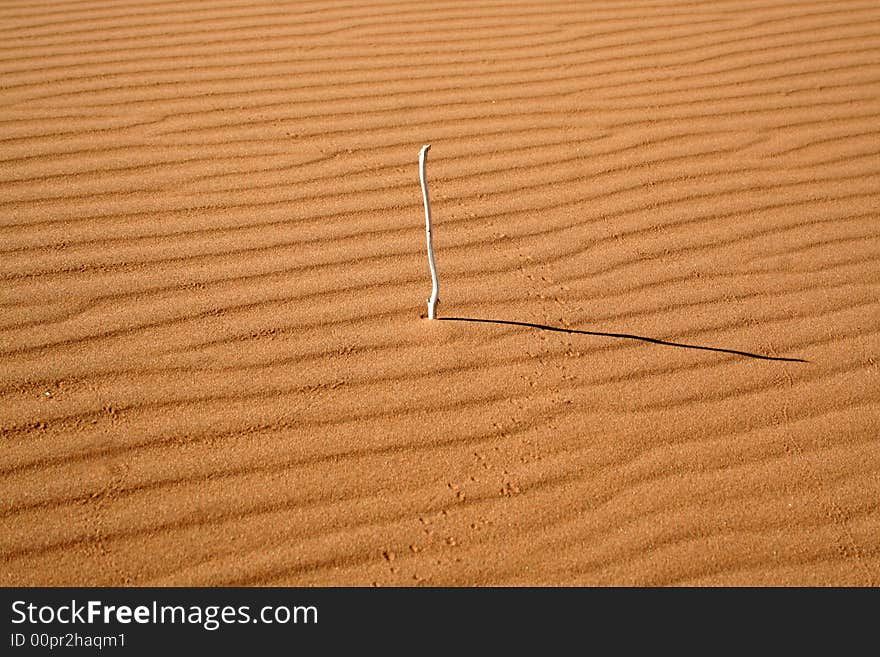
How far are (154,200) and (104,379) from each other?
0.98 meters

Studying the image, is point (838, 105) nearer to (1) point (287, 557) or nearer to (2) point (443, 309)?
(2) point (443, 309)

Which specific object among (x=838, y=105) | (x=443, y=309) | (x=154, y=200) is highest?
(x=838, y=105)

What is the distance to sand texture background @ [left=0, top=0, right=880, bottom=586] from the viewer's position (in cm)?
217

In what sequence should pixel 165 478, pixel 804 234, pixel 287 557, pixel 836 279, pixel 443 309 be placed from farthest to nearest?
pixel 804 234 < pixel 836 279 < pixel 443 309 < pixel 165 478 < pixel 287 557

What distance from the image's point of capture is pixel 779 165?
11.9 ft

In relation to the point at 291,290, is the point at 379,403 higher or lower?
lower

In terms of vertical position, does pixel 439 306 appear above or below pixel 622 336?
above

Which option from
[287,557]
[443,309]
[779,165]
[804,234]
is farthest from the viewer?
[779,165]

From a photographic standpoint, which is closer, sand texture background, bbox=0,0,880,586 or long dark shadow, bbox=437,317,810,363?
sand texture background, bbox=0,0,880,586

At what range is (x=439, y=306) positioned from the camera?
9.32 feet

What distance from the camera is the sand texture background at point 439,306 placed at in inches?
85.5

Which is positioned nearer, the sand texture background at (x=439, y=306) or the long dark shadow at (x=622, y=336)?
the sand texture background at (x=439, y=306)

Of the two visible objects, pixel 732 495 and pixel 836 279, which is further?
pixel 836 279

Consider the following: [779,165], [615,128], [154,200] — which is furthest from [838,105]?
[154,200]
